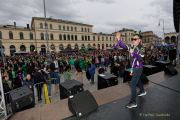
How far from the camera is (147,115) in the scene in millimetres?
3920

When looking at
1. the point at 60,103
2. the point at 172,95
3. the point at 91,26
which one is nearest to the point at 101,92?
the point at 60,103

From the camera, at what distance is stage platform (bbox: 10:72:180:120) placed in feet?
13.1

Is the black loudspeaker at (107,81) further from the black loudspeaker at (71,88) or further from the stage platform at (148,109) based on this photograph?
the stage platform at (148,109)

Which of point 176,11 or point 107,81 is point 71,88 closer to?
point 107,81

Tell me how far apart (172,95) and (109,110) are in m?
2.35

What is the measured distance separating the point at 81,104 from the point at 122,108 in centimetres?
124

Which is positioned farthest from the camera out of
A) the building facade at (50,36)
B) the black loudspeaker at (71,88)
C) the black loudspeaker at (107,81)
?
the building facade at (50,36)

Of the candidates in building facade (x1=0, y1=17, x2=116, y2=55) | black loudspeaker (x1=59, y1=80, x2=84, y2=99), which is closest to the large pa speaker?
black loudspeaker (x1=59, y1=80, x2=84, y2=99)

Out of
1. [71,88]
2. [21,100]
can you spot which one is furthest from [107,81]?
[21,100]

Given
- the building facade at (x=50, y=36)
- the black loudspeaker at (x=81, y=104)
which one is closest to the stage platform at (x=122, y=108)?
the black loudspeaker at (x=81, y=104)

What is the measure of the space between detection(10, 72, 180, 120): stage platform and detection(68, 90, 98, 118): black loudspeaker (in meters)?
0.19

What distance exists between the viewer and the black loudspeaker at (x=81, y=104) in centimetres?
413

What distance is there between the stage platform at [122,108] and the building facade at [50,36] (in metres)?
49.0

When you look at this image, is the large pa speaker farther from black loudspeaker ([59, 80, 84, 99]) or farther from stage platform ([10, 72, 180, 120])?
black loudspeaker ([59, 80, 84, 99])
